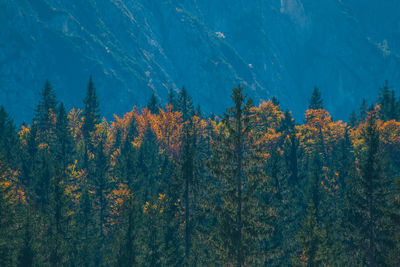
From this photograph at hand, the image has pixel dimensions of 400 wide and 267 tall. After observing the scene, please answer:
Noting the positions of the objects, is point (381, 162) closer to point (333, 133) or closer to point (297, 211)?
point (297, 211)

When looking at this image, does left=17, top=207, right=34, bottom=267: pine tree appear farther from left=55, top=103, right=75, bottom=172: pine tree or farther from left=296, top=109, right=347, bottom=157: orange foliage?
left=296, top=109, right=347, bottom=157: orange foliage

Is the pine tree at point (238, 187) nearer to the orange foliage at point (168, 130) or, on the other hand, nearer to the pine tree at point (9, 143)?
the pine tree at point (9, 143)

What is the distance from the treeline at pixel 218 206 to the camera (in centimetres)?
2753

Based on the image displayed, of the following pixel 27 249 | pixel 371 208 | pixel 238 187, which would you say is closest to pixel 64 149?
pixel 27 249

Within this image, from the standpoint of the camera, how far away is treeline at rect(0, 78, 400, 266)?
27531 millimetres

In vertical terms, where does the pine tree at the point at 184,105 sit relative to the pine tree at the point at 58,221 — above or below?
above

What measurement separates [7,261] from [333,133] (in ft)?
164

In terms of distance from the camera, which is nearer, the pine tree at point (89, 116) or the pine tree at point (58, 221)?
the pine tree at point (58, 221)

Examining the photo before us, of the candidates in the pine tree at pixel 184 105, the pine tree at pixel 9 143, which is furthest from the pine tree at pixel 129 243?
the pine tree at pixel 184 105

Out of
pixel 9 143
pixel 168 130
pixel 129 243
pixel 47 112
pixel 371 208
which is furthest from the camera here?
pixel 47 112

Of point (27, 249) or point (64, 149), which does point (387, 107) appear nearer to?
point (64, 149)

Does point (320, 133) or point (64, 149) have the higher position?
point (320, 133)

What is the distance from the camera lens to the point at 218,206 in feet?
91.8

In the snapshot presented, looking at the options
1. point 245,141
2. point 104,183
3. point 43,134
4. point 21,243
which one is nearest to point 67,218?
point 21,243
